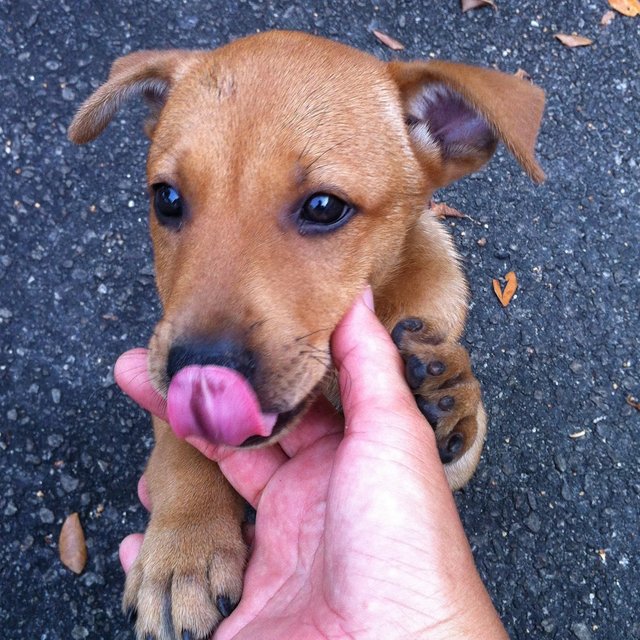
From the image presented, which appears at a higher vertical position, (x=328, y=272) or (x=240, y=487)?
(x=328, y=272)

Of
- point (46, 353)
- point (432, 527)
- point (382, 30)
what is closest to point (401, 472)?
point (432, 527)

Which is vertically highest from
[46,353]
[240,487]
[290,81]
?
[290,81]

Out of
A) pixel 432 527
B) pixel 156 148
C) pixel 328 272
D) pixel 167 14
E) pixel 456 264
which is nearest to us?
pixel 432 527

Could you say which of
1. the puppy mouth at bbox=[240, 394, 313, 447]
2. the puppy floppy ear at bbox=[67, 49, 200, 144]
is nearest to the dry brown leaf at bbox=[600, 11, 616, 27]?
the puppy floppy ear at bbox=[67, 49, 200, 144]

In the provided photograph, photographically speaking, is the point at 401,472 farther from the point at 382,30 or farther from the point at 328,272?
the point at 382,30

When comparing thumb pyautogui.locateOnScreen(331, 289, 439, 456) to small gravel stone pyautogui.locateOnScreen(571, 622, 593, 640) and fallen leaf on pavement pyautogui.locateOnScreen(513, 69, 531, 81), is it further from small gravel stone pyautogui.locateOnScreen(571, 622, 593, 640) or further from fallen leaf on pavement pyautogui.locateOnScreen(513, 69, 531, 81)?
fallen leaf on pavement pyautogui.locateOnScreen(513, 69, 531, 81)

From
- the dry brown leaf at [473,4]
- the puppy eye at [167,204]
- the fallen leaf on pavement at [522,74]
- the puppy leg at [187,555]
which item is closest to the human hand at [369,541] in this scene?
the puppy leg at [187,555]

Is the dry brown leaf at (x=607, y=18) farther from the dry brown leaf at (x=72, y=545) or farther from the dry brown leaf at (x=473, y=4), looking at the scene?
the dry brown leaf at (x=72, y=545)
